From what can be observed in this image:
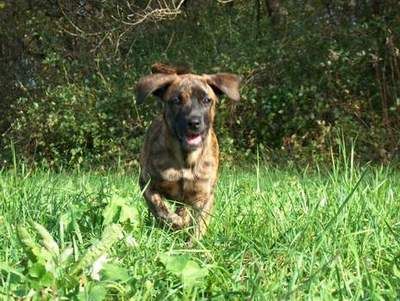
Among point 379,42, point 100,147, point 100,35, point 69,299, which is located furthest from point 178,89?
point 100,35

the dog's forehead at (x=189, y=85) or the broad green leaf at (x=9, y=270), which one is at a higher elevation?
the dog's forehead at (x=189, y=85)

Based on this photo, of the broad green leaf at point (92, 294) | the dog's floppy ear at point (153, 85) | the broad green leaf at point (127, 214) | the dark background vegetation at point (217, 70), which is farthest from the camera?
the dark background vegetation at point (217, 70)

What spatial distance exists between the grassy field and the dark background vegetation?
28.7ft

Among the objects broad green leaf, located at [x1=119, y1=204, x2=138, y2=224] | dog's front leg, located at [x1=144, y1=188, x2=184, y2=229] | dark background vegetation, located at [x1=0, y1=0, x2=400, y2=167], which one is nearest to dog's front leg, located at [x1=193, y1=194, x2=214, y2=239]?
dog's front leg, located at [x1=144, y1=188, x2=184, y2=229]

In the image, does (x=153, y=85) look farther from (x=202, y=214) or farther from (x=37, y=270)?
(x=37, y=270)

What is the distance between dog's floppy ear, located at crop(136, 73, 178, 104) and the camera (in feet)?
18.4

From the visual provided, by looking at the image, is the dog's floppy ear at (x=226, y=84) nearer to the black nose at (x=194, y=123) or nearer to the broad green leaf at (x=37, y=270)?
the black nose at (x=194, y=123)

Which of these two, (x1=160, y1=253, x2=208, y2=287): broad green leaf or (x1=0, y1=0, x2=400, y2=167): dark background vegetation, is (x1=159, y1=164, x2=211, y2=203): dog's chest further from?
Result: (x1=0, y1=0, x2=400, y2=167): dark background vegetation

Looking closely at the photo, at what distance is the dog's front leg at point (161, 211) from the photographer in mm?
4965

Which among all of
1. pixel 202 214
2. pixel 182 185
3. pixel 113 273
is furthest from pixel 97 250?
pixel 182 185

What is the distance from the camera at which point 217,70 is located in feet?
49.1

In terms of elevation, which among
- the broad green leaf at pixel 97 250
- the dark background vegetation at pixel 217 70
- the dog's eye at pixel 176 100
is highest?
the dog's eye at pixel 176 100

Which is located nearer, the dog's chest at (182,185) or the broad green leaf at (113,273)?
the broad green leaf at (113,273)

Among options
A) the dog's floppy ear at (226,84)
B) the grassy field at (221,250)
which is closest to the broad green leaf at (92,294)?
the grassy field at (221,250)
